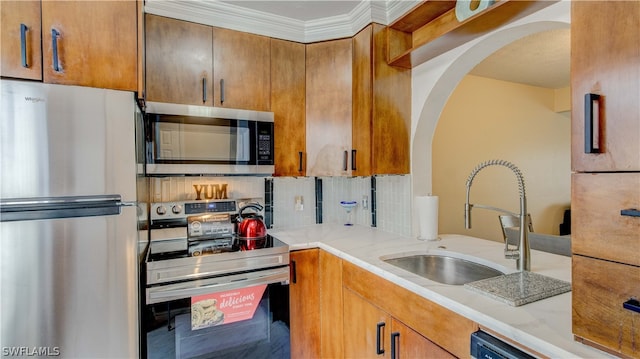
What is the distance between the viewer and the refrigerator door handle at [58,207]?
1177 mm

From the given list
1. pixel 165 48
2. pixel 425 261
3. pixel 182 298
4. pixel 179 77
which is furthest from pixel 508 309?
pixel 165 48

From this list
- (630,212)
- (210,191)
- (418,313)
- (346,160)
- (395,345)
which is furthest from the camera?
(210,191)

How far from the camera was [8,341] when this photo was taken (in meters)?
1.19

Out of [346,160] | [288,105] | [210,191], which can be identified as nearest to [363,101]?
[346,160]

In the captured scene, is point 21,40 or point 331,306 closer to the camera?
point 21,40

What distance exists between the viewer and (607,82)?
0.68m

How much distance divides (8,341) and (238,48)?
1.79 m

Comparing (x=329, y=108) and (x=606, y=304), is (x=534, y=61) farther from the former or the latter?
(x=606, y=304)

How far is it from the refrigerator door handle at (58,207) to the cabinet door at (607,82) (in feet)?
5.25

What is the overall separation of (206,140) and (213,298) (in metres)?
0.90

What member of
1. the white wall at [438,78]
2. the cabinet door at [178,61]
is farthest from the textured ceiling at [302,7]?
the white wall at [438,78]

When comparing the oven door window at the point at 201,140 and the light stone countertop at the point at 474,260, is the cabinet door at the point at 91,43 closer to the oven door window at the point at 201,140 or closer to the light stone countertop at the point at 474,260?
the oven door window at the point at 201,140

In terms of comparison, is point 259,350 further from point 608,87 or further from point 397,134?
point 608,87

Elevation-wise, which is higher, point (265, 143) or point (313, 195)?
point (265, 143)
